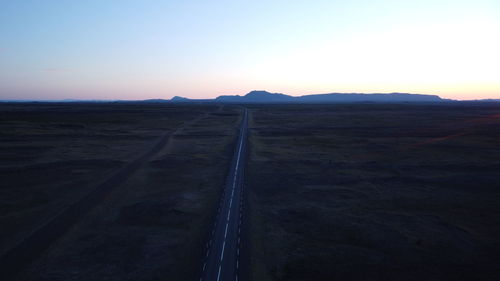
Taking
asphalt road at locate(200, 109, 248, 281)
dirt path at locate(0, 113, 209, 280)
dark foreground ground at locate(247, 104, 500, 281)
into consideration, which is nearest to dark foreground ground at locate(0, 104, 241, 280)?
dirt path at locate(0, 113, 209, 280)

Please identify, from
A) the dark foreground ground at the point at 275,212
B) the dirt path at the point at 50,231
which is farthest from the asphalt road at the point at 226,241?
the dirt path at the point at 50,231

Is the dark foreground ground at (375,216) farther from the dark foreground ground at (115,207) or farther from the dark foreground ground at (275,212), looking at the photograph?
the dark foreground ground at (115,207)

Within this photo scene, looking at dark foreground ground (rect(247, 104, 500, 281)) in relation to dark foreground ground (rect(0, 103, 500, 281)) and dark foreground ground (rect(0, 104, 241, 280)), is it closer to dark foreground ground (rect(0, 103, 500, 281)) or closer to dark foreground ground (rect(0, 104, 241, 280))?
dark foreground ground (rect(0, 103, 500, 281))

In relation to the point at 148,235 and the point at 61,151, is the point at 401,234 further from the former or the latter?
the point at 61,151

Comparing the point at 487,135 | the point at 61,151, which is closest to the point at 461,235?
the point at 61,151

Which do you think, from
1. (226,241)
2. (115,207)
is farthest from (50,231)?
(226,241)
